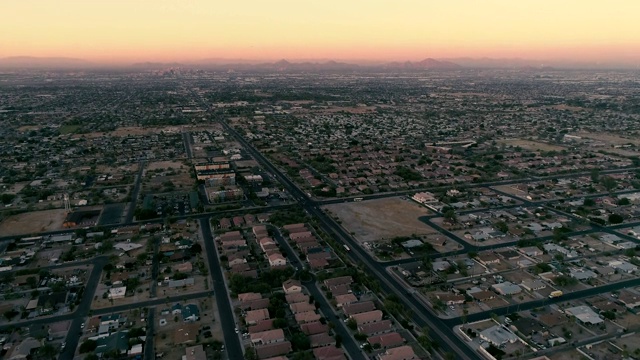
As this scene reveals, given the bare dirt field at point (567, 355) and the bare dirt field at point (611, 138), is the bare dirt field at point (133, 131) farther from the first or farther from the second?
the bare dirt field at point (611, 138)

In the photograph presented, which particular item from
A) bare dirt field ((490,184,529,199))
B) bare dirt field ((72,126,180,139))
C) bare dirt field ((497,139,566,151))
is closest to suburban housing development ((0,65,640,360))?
bare dirt field ((490,184,529,199))

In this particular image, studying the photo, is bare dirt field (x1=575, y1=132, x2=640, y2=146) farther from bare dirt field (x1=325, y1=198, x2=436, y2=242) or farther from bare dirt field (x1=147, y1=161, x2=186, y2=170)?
bare dirt field (x1=147, y1=161, x2=186, y2=170)

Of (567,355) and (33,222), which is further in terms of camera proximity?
(33,222)

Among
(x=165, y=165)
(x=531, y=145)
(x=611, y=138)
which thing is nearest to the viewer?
(x=165, y=165)

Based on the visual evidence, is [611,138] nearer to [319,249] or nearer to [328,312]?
[319,249]

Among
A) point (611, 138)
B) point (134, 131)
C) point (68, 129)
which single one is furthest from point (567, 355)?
point (68, 129)

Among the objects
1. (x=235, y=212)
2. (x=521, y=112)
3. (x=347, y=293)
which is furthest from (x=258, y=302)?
(x=521, y=112)
